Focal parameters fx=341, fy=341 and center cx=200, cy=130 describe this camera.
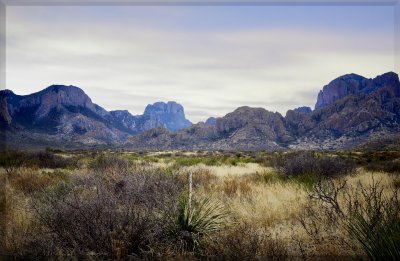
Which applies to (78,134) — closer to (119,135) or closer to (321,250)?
(119,135)

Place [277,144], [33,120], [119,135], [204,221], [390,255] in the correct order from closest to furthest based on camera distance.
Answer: [390,255], [204,221], [277,144], [33,120], [119,135]

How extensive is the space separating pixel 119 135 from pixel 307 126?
318ft

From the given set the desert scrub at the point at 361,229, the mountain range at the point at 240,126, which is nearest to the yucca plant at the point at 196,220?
the desert scrub at the point at 361,229

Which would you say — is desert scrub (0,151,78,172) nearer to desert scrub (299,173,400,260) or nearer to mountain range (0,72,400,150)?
desert scrub (299,173,400,260)

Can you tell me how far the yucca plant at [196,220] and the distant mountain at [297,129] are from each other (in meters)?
103

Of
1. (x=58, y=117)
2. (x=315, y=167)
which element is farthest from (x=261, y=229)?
(x=58, y=117)

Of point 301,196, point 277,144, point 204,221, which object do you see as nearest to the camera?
point 204,221

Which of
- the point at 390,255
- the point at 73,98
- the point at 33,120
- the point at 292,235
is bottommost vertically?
the point at 292,235

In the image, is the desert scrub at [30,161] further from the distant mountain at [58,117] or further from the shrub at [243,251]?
the distant mountain at [58,117]

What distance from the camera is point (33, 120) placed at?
Answer: 135 m

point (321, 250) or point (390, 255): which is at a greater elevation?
point (390, 255)

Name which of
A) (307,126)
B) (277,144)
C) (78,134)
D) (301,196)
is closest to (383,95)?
(307,126)

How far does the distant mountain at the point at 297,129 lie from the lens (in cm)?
11012

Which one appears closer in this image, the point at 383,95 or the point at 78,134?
the point at 383,95
